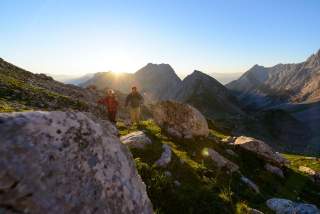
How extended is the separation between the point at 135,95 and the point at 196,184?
12878mm

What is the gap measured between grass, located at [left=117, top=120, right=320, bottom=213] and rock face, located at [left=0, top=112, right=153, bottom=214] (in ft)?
12.8

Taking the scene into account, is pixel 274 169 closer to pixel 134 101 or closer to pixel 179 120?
pixel 179 120

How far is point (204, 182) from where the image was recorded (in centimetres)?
1595

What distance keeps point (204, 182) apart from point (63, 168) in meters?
9.77

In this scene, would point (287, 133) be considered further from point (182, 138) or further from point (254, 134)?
point (182, 138)

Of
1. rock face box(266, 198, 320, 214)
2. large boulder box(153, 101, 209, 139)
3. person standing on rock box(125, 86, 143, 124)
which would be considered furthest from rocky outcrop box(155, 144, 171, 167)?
person standing on rock box(125, 86, 143, 124)

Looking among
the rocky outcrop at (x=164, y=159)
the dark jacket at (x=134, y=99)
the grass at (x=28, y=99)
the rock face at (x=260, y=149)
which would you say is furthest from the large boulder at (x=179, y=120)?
the grass at (x=28, y=99)

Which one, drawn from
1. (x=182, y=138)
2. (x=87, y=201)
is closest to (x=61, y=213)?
(x=87, y=201)

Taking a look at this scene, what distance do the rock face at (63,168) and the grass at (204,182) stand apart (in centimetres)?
390

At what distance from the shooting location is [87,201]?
23.8 ft

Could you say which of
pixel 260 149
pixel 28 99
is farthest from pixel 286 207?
pixel 28 99

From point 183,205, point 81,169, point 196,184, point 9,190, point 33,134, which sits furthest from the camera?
point 196,184

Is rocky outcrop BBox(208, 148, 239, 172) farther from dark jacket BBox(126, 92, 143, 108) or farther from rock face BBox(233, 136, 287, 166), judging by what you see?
dark jacket BBox(126, 92, 143, 108)

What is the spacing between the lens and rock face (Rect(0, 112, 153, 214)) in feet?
21.4
